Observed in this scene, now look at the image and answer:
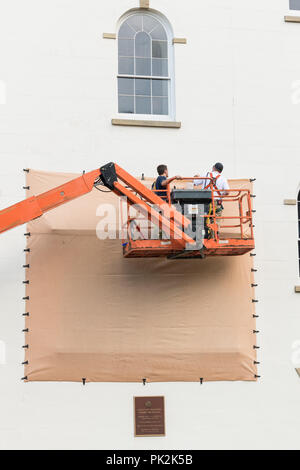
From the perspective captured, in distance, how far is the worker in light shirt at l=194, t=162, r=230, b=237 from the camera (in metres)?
12.0

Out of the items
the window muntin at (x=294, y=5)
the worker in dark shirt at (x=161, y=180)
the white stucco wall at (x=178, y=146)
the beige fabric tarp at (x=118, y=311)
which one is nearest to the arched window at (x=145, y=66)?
the white stucco wall at (x=178, y=146)

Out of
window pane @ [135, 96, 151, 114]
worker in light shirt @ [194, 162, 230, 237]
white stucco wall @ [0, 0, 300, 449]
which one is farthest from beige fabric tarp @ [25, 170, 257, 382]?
window pane @ [135, 96, 151, 114]

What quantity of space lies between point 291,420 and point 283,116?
6.18 m

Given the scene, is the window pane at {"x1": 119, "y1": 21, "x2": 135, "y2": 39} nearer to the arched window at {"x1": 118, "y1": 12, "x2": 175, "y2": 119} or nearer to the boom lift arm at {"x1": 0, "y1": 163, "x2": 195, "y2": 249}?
the arched window at {"x1": 118, "y1": 12, "x2": 175, "y2": 119}

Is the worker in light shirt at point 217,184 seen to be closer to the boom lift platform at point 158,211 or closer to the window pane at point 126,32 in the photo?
the boom lift platform at point 158,211

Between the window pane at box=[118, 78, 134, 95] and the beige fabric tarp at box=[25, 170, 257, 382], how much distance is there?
236 centimetres

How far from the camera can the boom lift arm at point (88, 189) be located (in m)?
11.3

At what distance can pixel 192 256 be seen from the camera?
40.3ft

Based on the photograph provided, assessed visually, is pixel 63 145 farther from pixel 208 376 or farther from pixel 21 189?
pixel 208 376

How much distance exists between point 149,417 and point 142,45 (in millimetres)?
7615

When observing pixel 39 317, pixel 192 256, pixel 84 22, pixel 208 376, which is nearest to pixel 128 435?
pixel 208 376

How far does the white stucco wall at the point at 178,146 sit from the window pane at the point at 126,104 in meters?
0.37

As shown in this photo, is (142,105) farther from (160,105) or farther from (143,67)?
(143,67)

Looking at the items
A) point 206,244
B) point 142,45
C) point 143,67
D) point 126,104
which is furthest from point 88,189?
point 142,45
